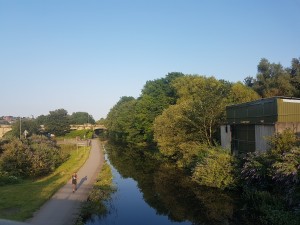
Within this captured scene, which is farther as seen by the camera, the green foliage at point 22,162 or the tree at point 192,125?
the tree at point 192,125

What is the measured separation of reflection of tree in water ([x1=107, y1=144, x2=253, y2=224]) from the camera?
2023cm

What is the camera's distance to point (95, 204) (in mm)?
21250

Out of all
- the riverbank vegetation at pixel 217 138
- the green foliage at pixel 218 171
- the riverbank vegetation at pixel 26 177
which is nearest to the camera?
the riverbank vegetation at pixel 217 138

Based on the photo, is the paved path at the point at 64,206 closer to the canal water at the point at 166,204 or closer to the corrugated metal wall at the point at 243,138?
the canal water at the point at 166,204

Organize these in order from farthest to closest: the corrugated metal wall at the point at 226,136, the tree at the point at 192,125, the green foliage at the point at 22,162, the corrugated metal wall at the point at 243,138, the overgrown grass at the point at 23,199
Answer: the tree at the point at 192,125, the corrugated metal wall at the point at 226,136, the green foliage at the point at 22,162, the corrugated metal wall at the point at 243,138, the overgrown grass at the point at 23,199

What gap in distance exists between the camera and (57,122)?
10631cm

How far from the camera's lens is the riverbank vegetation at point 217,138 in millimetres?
18656

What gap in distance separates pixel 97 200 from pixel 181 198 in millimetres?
6127

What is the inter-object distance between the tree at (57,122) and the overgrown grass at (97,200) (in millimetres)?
79020

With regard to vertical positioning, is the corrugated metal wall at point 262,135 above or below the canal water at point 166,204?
above

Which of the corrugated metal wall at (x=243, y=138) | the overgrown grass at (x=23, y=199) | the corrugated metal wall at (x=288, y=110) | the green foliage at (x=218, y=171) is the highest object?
the corrugated metal wall at (x=288, y=110)

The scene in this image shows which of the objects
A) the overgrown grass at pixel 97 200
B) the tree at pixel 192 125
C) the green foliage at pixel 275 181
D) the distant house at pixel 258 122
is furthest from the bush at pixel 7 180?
the distant house at pixel 258 122

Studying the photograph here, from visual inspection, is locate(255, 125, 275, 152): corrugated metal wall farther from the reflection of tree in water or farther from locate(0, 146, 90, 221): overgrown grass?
locate(0, 146, 90, 221): overgrown grass

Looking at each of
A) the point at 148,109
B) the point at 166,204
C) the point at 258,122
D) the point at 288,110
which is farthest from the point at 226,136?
the point at 148,109
